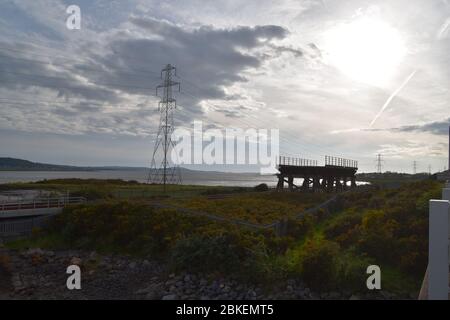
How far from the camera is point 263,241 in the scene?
18.1m

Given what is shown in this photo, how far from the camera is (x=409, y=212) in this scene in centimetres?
2159

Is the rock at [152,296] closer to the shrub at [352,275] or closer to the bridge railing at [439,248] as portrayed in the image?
the shrub at [352,275]

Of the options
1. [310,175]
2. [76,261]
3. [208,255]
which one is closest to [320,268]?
[208,255]

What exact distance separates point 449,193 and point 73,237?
72.5ft

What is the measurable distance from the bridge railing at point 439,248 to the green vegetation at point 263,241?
910cm

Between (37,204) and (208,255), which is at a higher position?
(37,204)

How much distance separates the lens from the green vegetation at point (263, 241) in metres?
14.8

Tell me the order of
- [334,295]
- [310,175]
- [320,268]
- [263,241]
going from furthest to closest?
1. [310,175]
2. [263,241]
3. [320,268]
4. [334,295]

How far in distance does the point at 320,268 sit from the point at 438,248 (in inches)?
378

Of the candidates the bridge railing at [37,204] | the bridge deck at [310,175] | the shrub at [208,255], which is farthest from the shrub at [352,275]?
the bridge deck at [310,175]

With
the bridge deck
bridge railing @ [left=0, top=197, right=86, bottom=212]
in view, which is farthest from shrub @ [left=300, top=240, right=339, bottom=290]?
the bridge deck

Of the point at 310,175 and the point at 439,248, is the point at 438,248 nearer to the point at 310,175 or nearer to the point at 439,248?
the point at 439,248

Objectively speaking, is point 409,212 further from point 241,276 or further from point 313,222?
point 241,276

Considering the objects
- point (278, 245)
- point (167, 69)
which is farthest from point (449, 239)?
point (167, 69)
